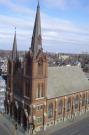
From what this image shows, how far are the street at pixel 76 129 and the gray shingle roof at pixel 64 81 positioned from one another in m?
8.45

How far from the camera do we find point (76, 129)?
178 ft

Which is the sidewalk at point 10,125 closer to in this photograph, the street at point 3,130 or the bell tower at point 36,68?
the street at point 3,130

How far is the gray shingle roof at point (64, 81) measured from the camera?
2260 inches

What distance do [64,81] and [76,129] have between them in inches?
549

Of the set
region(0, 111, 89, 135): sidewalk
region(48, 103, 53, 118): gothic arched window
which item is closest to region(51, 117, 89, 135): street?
region(0, 111, 89, 135): sidewalk

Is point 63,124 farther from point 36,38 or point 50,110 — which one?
point 36,38

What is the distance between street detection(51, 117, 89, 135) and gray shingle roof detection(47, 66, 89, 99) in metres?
8.45

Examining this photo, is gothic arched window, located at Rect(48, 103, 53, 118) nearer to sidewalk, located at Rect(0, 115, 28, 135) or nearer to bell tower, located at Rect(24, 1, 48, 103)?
bell tower, located at Rect(24, 1, 48, 103)

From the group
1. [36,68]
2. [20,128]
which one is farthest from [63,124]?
[36,68]

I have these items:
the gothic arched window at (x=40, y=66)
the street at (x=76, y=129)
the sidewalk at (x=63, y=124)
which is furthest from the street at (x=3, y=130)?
the gothic arched window at (x=40, y=66)

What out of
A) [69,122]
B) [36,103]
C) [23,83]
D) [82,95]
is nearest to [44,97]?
[36,103]

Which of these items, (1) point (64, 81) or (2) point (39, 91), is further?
(1) point (64, 81)

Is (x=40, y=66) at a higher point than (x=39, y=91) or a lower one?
higher

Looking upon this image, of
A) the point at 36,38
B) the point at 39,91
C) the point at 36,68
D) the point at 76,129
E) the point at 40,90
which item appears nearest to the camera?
the point at 36,38
